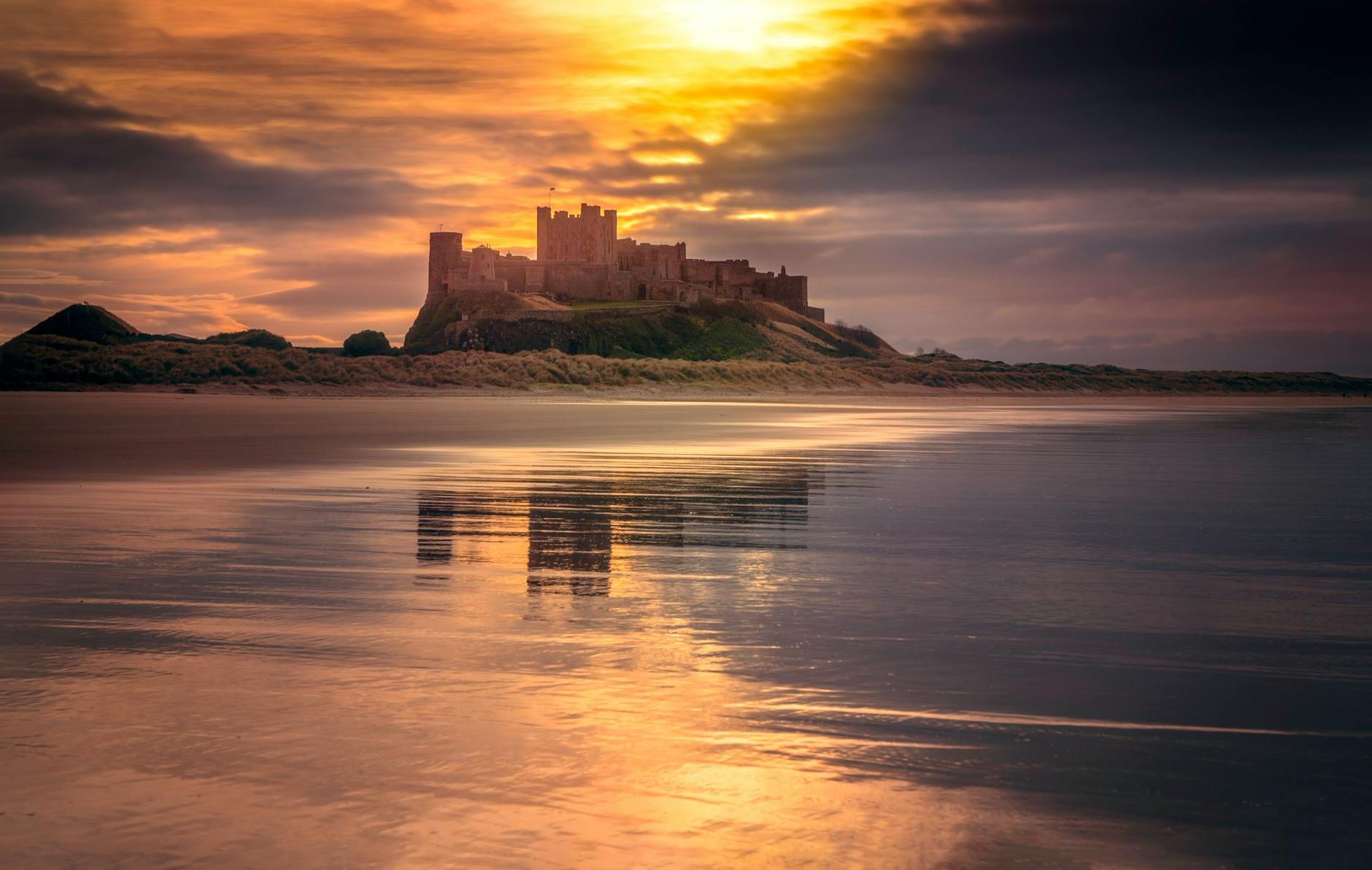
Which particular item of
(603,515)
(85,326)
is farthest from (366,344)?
(603,515)

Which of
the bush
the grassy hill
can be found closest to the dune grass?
the grassy hill

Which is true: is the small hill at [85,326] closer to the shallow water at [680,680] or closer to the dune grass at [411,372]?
the dune grass at [411,372]

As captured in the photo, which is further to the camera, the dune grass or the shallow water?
the dune grass

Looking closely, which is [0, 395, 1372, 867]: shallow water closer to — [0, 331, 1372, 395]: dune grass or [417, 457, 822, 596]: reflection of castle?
[417, 457, 822, 596]: reflection of castle

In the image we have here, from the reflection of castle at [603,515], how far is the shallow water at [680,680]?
4.1 inches

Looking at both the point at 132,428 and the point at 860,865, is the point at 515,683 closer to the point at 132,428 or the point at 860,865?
the point at 860,865

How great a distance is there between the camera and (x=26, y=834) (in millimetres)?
4227

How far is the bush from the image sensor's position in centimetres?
15975

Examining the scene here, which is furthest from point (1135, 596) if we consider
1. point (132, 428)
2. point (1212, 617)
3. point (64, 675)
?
point (132, 428)

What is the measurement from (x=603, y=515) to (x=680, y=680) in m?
7.82

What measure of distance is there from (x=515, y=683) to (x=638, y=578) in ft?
11.6

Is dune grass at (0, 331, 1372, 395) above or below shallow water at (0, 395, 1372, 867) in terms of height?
above

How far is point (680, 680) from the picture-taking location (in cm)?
641

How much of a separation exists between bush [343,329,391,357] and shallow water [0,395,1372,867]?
14905 centimetres
